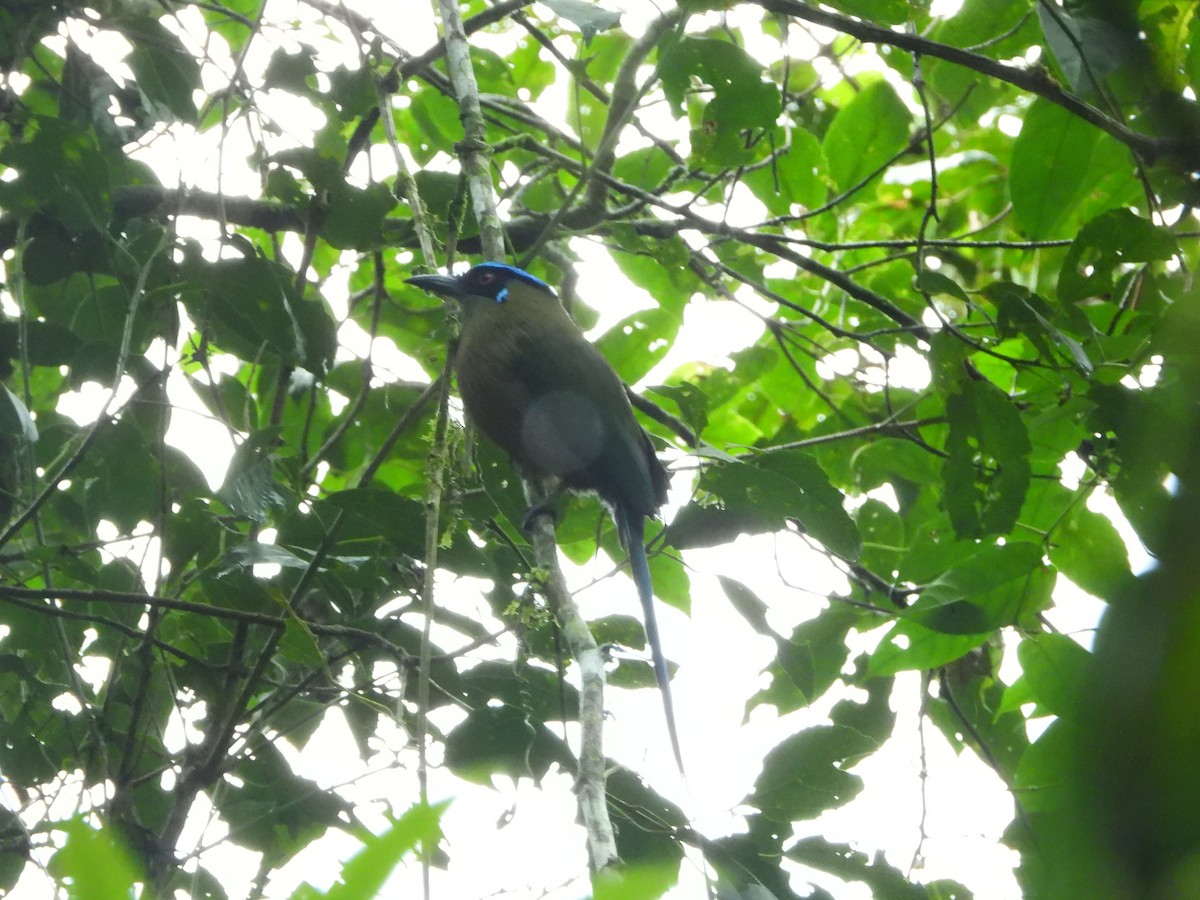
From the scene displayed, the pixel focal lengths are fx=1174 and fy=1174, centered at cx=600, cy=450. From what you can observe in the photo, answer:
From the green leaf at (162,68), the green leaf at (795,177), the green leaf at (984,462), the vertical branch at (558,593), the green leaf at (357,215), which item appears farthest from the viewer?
the green leaf at (795,177)

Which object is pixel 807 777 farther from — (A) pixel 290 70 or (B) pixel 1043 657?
(A) pixel 290 70

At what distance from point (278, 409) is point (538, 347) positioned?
3.10ft

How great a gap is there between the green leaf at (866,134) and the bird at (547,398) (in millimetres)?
885

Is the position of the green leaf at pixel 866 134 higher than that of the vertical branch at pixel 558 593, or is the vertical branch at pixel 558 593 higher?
the green leaf at pixel 866 134

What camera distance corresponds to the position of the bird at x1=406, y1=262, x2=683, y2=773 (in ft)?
10.3

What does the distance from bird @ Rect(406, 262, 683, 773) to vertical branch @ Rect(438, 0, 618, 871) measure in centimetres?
27

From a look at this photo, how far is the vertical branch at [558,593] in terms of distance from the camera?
55.0 inches

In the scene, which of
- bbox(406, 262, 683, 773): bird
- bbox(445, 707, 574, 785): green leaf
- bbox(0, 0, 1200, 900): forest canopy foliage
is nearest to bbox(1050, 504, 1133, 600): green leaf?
bbox(0, 0, 1200, 900): forest canopy foliage

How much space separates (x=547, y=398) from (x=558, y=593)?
140 centimetres

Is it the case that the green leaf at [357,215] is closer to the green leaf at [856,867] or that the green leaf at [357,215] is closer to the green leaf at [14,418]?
the green leaf at [14,418]

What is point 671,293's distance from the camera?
3.42 metres

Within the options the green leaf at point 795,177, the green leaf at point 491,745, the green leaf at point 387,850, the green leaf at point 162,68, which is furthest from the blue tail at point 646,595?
the green leaf at point 387,850

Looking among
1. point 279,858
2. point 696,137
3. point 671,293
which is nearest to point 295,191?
point 696,137

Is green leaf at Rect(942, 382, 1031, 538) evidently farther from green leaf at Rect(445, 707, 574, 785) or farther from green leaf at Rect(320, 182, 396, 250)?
green leaf at Rect(320, 182, 396, 250)
